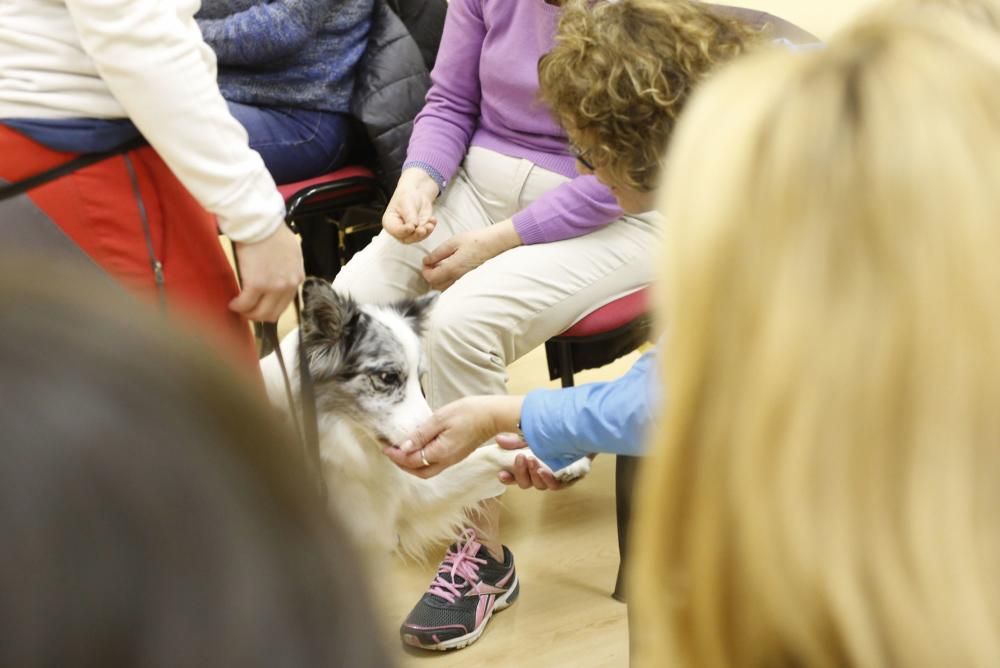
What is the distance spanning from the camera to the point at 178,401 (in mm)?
348

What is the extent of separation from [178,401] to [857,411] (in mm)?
306

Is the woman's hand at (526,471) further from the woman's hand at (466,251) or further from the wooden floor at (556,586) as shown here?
the woman's hand at (466,251)

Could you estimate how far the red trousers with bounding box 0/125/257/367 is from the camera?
118cm

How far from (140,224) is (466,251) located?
770mm

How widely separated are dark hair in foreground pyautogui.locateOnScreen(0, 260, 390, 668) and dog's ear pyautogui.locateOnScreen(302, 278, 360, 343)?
1470mm

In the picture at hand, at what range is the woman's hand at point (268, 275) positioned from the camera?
50.9 inches

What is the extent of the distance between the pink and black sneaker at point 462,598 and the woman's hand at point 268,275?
2.51 feet

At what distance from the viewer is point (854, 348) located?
47cm

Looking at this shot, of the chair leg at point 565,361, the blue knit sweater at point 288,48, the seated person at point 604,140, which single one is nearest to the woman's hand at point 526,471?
the seated person at point 604,140

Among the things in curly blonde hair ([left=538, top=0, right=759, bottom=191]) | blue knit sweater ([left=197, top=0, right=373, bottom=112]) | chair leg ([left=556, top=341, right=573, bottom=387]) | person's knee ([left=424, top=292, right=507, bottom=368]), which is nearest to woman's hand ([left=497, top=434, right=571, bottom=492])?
person's knee ([left=424, top=292, right=507, bottom=368])

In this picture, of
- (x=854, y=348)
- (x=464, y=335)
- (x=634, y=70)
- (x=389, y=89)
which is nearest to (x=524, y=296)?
(x=464, y=335)

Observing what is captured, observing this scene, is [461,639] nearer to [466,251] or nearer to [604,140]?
[466,251]

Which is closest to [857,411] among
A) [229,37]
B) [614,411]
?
[614,411]

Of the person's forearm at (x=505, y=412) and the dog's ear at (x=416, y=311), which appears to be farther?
the dog's ear at (x=416, y=311)
